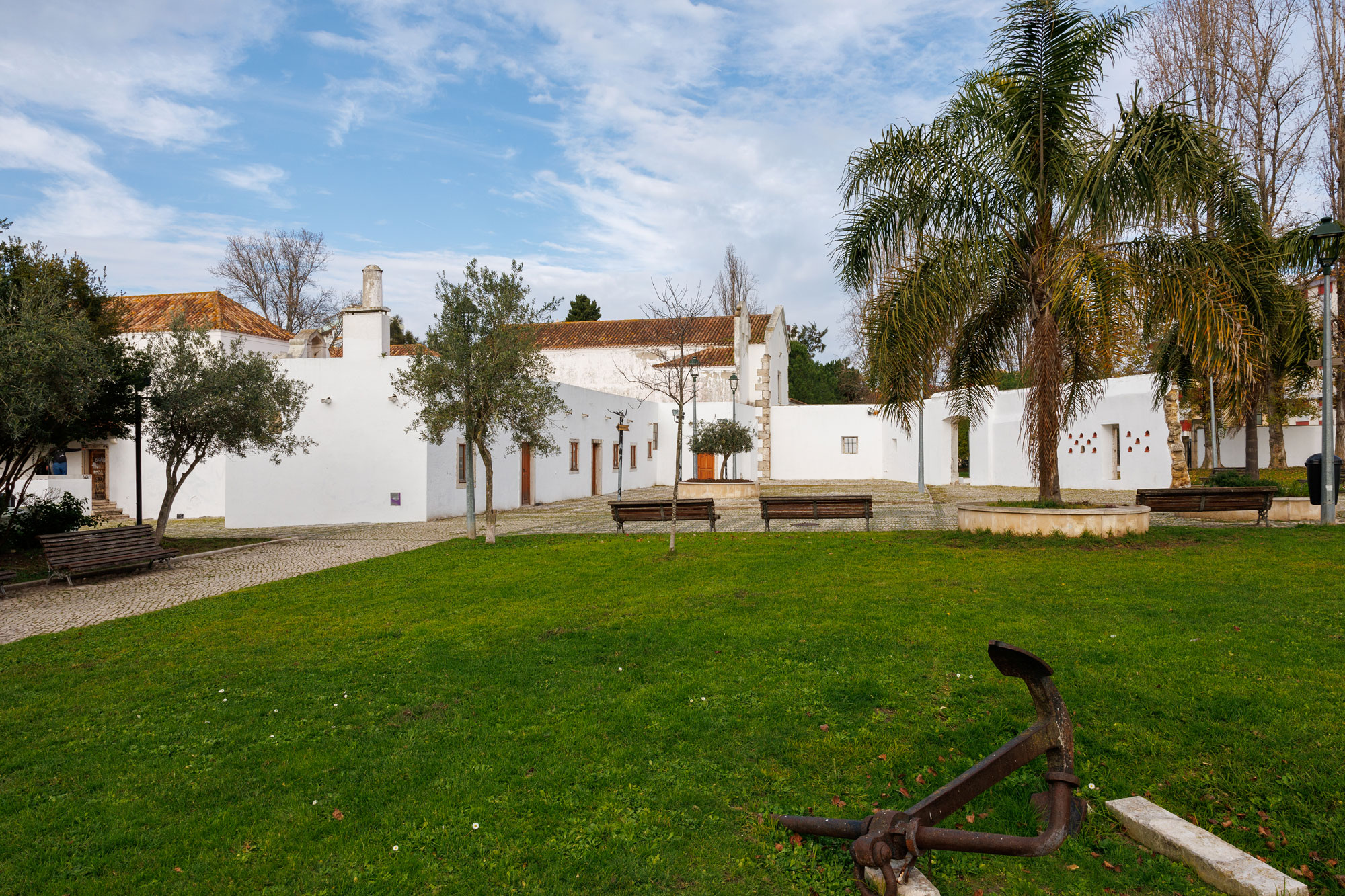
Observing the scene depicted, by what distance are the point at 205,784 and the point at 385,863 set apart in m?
1.28

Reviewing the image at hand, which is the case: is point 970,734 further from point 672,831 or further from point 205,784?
point 205,784

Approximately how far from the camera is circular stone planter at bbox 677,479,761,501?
23188 mm

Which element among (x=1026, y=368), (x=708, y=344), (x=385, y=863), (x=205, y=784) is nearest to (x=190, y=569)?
(x=205, y=784)

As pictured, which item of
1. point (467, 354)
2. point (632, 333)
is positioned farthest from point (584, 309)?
point (467, 354)

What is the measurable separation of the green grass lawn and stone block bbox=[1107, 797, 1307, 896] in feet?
0.20

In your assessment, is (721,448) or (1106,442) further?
(721,448)

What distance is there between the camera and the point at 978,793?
8.32ft

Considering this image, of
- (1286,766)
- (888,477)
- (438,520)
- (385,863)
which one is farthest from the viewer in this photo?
(888,477)

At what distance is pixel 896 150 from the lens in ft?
33.3

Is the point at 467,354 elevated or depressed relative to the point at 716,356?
depressed

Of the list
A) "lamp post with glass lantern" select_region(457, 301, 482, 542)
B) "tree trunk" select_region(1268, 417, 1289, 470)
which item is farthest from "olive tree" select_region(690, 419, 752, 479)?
"tree trunk" select_region(1268, 417, 1289, 470)

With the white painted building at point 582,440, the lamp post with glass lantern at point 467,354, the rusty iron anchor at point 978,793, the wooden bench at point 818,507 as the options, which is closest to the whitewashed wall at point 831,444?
the white painted building at point 582,440

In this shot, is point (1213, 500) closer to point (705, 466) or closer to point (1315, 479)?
point (1315, 479)

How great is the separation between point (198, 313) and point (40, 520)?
573 inches
